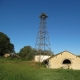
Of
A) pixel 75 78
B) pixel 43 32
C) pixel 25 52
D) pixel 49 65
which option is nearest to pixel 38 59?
pixel 43 32

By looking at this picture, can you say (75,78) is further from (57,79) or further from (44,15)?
(44,15)

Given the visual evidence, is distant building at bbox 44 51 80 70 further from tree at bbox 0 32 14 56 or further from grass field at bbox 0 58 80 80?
tree at bbox 0 32 14 56

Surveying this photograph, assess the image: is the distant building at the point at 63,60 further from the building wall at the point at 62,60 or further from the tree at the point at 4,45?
the tree at the point at 4,45

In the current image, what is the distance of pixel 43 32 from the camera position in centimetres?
5188

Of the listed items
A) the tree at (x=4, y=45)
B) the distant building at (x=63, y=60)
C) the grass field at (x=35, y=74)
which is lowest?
the grass field at (x=35, y=74)

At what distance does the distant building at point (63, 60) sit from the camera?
39531mm

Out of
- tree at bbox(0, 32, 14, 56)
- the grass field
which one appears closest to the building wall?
the grass field

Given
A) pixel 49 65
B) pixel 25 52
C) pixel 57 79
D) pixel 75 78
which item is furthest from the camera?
pixel 25 52

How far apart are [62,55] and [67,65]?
2489 millimetres

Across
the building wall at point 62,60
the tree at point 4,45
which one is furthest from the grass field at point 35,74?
the tree at point 4,45

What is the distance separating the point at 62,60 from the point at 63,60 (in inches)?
12.2

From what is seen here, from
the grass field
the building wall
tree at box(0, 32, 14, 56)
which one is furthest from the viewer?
tree at box(0, 32, 14, 56)

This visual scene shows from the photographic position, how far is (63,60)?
40.2 m

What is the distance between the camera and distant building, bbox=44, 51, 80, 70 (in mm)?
39531
